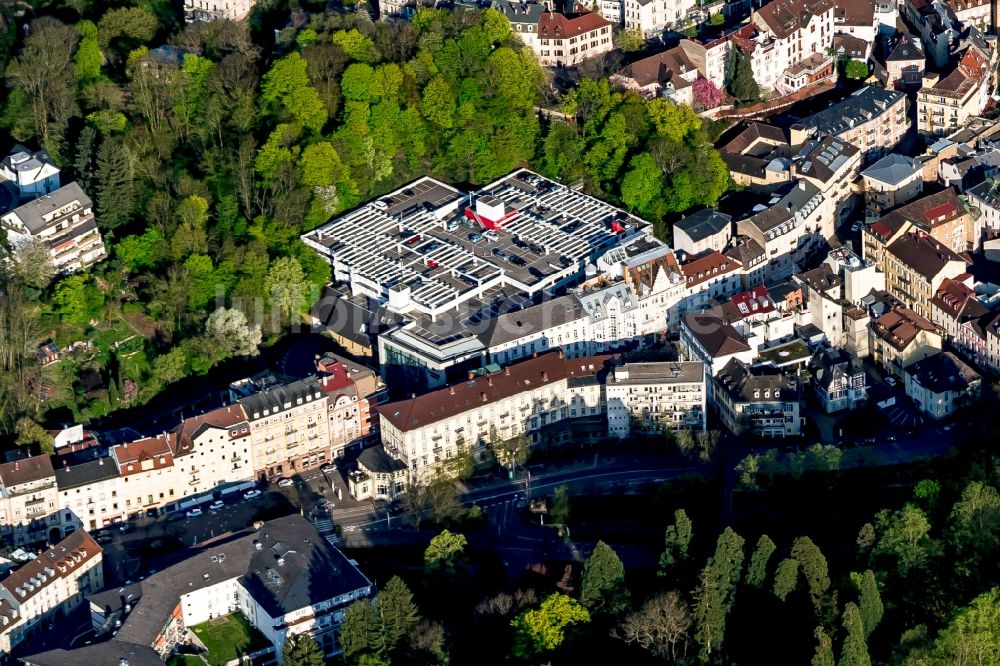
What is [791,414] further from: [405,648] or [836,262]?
[405,648]

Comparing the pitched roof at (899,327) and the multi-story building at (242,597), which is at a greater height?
the pitched roof at (899,327)

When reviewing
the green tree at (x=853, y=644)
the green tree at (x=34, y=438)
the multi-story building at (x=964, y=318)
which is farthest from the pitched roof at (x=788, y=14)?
the green tree at (x=34, y=438)

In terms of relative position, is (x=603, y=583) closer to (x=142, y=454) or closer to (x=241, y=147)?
(x=142, y=454)

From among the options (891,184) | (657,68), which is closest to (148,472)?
(657,68)

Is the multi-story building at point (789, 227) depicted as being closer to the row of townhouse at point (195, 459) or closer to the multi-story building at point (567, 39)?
the multi-story building at point (567, 39)

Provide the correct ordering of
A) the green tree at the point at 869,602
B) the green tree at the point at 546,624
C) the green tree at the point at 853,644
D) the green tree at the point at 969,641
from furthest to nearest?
the green tree at the point at 546,624 → the green tree at the point at 869,602 → the green tree at the point at 969,641 → the green tree at the point at 853,644

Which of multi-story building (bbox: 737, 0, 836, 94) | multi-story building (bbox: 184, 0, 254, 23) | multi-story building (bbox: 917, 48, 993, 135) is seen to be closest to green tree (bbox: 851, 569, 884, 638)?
multi-story building (bbox: 917, 48, 993, 135)
